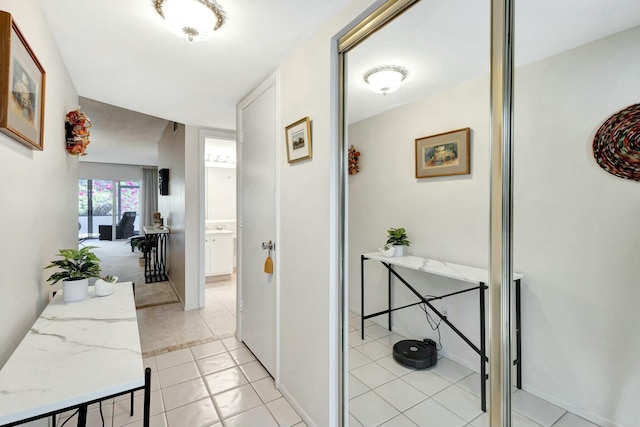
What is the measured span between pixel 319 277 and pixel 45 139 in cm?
158

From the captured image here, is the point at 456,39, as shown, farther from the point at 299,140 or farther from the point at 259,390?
the point at 259,390

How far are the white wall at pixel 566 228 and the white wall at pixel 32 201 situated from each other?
1.55m

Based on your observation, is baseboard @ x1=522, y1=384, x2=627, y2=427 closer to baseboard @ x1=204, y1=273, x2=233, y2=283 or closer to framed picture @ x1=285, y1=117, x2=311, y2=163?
framed picture @ x1=285, y1=117, x2=311, y2=163

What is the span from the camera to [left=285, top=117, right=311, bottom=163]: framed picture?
1.68 m

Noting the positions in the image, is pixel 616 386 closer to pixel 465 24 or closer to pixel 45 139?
pixel 465 24

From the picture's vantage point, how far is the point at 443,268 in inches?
44.7

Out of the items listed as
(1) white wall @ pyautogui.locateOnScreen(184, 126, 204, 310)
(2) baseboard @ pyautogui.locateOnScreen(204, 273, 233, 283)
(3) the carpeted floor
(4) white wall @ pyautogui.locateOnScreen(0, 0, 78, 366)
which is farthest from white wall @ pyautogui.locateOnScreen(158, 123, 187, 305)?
(4) white wall @ pyautogui.locateOnScreen(0, 0, 78, 366)

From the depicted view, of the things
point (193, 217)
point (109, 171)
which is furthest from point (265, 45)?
point (109, 171)

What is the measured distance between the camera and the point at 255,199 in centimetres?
243

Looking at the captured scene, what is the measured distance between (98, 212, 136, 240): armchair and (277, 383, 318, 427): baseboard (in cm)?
969

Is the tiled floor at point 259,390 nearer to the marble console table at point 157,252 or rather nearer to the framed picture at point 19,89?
the framed picture at point 19,89

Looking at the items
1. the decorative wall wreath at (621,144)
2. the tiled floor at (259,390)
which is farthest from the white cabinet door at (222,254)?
the decorative wall wreath at (621,144)

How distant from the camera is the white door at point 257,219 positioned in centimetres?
215

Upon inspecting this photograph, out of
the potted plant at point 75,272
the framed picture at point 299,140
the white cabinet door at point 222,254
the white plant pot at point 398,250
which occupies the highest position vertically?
the framed picture at point 299,140
